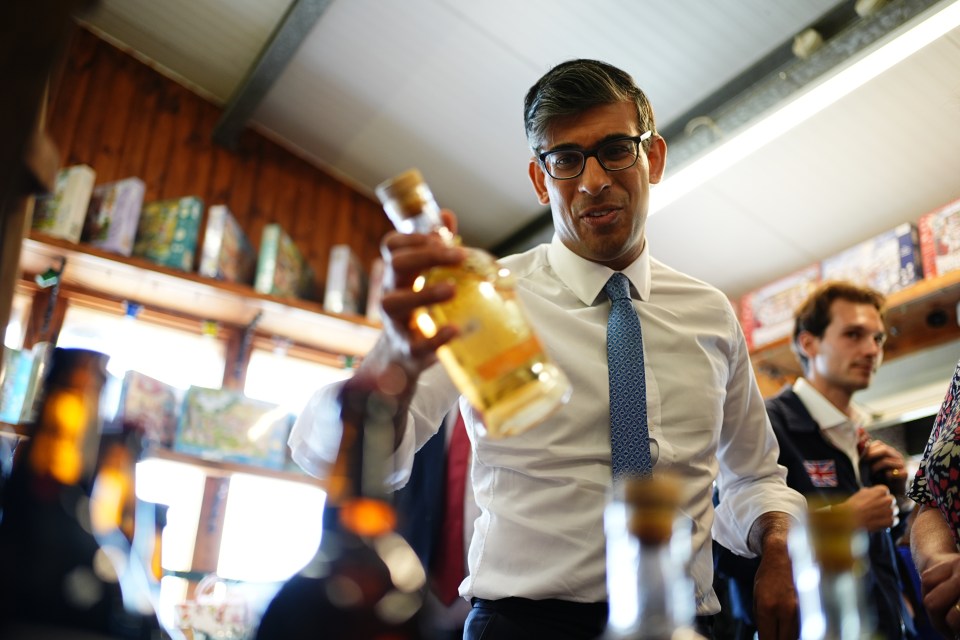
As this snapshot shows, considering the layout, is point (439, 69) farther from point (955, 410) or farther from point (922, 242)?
point (955, 410)

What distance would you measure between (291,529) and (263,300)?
3.35 ft

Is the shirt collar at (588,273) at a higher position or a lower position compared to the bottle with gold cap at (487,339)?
higher

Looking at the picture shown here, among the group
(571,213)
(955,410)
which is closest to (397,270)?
(571,213)

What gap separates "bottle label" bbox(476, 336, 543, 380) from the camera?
0.68 metres

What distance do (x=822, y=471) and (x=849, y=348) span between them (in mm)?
594

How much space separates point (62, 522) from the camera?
0.53 metres

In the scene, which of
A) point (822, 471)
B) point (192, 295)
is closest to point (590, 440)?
point (822, 471)

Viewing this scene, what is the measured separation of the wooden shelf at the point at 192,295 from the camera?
343 centimetres

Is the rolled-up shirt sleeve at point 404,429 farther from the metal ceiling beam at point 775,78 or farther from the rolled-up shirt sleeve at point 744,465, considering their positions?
the metal ceiling beam at point 775,78

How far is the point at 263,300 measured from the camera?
151 inches

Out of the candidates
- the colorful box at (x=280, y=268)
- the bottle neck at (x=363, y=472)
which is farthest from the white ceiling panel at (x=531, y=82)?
the bottle neck at (x=363, y=472)

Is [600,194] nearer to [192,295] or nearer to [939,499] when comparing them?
[939,499]

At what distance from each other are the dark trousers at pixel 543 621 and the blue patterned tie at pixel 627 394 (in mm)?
168

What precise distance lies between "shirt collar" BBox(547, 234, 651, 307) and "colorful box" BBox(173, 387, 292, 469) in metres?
A: 2.38
